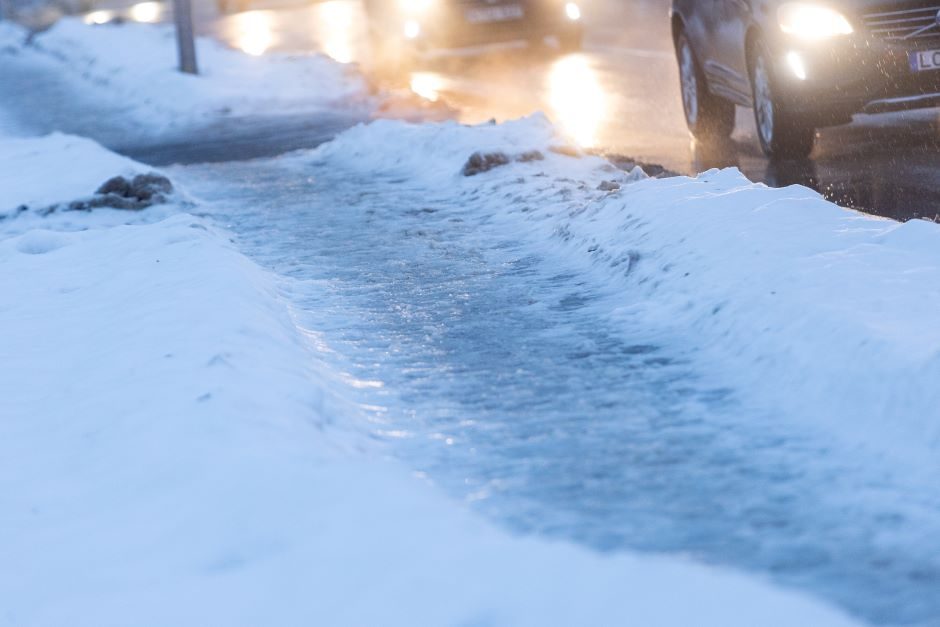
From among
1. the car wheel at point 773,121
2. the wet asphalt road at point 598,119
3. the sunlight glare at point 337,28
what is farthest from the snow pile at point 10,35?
the car wheel at point 773,121

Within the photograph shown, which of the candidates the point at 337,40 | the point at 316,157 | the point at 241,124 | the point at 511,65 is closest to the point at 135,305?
the point at 316,157

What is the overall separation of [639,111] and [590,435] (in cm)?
1011

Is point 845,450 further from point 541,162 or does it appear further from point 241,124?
point 241,124

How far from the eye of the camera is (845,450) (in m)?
4.20

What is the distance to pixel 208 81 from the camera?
67.4ft

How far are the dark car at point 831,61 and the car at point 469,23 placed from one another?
10813 mm

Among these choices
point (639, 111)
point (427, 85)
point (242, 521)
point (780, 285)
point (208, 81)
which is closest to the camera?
point (242, 521)

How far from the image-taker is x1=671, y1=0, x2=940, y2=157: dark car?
9062 millimetres

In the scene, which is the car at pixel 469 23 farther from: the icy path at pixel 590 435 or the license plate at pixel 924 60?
the icy path at pixel 590 435

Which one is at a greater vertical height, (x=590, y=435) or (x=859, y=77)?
(x=859, y=77)

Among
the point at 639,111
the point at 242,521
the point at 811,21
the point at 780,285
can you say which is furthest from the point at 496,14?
the point at 242,521

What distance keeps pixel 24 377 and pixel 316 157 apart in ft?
24.8

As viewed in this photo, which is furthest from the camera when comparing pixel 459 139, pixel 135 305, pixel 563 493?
pixel 459 139

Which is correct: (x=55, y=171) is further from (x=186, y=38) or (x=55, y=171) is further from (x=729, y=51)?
(x=186, y=38)
